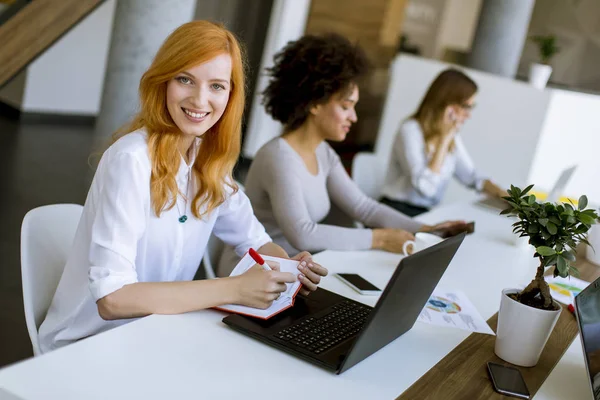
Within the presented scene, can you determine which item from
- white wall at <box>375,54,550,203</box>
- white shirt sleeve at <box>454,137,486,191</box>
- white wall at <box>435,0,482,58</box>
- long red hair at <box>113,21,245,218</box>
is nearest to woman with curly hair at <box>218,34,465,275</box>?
long red hair at <box>113,21,245,218</box>

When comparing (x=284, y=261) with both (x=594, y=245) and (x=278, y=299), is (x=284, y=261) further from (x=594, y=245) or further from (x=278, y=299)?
(x=594, y=245)

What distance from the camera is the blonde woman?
12.9 ft

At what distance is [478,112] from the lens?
18.8 ft

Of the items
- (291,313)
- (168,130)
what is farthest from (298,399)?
(168,130)

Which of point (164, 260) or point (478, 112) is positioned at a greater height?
point (478, 112)

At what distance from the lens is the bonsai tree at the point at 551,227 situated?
166 centimetres

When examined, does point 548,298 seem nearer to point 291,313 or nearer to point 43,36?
point 291,313

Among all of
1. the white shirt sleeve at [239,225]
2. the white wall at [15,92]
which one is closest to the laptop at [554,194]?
the white shirt sleeve at [239,225]

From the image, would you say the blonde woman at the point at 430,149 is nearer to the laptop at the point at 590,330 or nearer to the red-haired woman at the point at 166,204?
the red-haired woman at the point at 166,204

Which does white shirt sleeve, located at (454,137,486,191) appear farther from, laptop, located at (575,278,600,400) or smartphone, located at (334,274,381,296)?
laptop, located at (575,278,600,400)

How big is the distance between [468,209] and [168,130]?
2029mm

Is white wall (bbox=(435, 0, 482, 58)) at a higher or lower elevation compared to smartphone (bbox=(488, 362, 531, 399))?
higher

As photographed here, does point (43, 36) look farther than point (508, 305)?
Yes

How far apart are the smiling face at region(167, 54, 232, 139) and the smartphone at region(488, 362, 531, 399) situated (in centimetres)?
91
